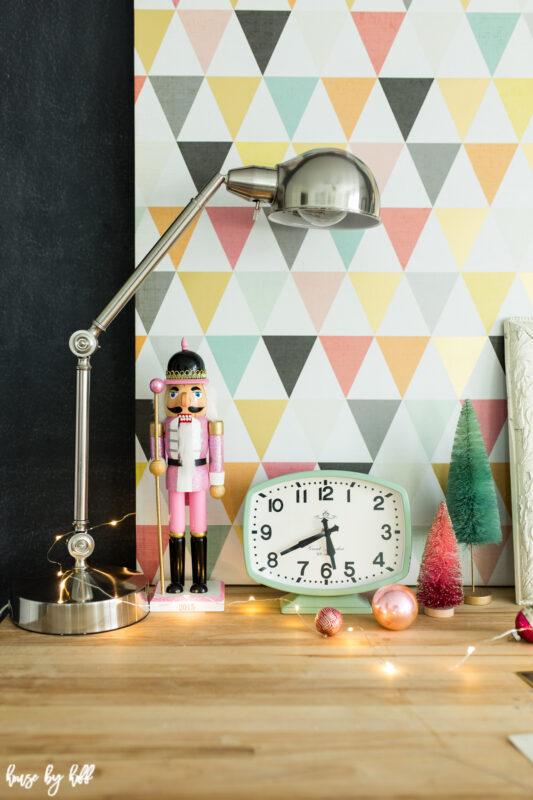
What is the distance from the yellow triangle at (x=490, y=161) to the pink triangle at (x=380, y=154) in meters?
0.15

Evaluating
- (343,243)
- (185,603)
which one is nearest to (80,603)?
(185,603)

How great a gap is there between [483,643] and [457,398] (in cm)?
49

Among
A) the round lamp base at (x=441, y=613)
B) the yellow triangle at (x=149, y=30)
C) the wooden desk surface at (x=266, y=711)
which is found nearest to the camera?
the wooden desk surface at (x=266, y=711)

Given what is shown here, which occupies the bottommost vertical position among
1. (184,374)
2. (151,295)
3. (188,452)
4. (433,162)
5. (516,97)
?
(188,452)

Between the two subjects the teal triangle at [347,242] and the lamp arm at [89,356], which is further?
the teal triangle at [347,242]

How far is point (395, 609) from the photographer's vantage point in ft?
3.42

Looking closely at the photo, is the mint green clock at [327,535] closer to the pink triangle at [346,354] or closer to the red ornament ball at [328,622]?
the red ornament ball at [328,622]

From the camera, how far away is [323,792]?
0.65 metres

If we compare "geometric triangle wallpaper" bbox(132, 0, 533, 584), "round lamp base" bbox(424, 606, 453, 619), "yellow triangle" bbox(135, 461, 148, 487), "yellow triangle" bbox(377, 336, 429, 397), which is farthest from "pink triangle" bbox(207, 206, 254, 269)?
"round lamp base" bbox(424, 606, 453, 619)

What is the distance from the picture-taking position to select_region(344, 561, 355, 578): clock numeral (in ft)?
3.81

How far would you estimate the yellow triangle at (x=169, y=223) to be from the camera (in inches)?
50.2

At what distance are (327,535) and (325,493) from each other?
78 millimetres

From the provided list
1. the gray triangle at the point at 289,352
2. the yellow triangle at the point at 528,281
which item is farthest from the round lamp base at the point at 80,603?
the yellow triangle at the point at 528,281

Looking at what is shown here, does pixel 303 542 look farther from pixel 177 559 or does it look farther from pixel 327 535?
pixel 177 559
